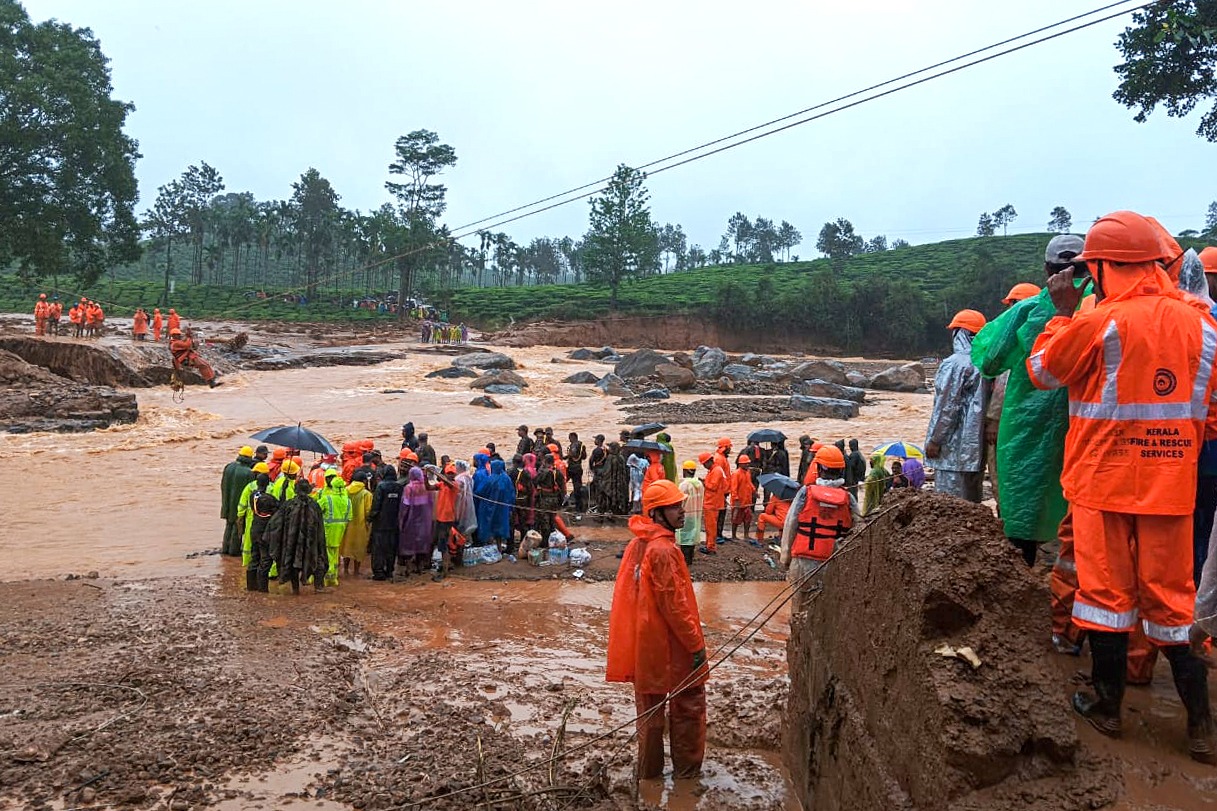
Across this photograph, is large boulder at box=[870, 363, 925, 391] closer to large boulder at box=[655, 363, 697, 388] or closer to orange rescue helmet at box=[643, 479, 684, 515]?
large boulder at box=[655, 363, 697, 388]

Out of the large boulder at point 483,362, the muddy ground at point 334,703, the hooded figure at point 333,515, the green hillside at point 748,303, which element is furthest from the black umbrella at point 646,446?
the green hillside at point 748,303

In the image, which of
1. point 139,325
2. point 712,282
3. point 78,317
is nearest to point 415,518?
point 139,325

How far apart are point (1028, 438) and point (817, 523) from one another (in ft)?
8.41

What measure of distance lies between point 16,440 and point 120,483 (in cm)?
544

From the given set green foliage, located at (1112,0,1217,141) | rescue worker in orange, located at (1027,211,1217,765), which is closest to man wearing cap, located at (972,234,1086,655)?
rescue worker in orange, located at (1027,211,1217,765)

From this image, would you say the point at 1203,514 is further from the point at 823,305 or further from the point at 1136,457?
the point at 823,305

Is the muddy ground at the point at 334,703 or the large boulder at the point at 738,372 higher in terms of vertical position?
the large boulder at the point at 738,372

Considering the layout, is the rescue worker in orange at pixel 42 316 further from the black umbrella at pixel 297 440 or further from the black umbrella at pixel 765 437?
the black umbrella at pixel 765 437

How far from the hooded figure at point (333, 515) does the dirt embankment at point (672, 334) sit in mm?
46932

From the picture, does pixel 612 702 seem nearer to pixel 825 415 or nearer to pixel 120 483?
pixel 120 483

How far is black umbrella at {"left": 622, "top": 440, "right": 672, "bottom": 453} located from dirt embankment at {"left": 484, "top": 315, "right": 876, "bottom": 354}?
43375 mm

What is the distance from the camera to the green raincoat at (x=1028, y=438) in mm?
3600

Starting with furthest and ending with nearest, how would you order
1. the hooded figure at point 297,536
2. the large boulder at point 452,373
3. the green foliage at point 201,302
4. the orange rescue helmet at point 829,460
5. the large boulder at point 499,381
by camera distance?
the green foliage at point 201,302 → the large boulder at point 452,373 → the large boulder at point 499,381 → the hooded figure at point 297,536 → the orange rescue helmet at point 829,460

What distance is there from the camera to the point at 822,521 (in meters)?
6.08
